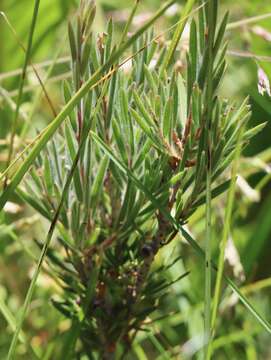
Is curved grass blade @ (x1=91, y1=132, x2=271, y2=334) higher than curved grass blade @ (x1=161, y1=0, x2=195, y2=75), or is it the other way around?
curved grass blade @ (x1=161, y1=0, x2=195, y2=75)

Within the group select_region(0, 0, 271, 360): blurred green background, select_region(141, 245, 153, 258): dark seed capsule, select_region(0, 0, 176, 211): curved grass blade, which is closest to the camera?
select_region(0, 0, 176, 211): curved grass blade

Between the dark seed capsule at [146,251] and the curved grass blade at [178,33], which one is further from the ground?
the curved grass blade at [178,33]

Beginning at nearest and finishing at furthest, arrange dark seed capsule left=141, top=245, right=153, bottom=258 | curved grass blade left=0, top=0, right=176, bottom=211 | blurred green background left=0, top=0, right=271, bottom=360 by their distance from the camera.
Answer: curved grass blade left=0, top=0, right=176, bottom=211, dark seed capsule left=141, top=245, right=153, bottom=258, blurred green background left=0, top=0, right=271, bottom=360

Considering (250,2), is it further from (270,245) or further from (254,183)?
(270,245)

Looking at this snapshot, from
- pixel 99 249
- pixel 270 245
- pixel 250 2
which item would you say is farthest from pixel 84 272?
pixel 250 2

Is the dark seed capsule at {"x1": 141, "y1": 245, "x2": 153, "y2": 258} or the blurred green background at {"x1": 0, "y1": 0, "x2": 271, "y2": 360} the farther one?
the blurred green background at {"x1": 0, "y1": 0, "x2": 271, "y2": 360}

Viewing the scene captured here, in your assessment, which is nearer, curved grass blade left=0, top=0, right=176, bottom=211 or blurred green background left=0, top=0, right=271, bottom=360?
curved grass blade left=0, top=0, right=176, bottom=211

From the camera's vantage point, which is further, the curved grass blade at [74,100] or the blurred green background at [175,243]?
the blurred green background at [175,243]

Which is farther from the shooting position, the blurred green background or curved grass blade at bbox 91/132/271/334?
the blurred green background
